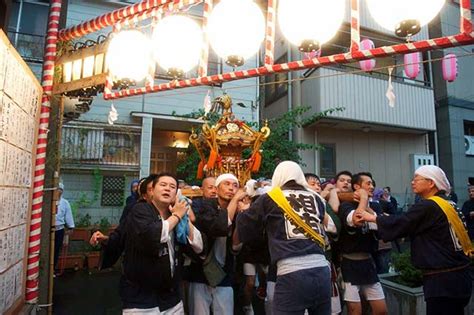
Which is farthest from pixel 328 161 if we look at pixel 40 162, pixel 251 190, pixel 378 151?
pixel 40 162

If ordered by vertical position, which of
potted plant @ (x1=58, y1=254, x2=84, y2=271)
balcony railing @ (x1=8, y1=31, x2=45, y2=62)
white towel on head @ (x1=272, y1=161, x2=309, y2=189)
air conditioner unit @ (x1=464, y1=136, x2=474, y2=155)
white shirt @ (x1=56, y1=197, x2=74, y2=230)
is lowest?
potted plant @ (x1=58, y1=254, x2=84, y2=271)

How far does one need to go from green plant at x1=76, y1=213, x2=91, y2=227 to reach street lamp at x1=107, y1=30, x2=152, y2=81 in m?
7.52

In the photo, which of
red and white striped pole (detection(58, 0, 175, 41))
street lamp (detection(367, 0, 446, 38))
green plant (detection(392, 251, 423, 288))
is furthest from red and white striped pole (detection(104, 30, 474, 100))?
green plant (detection(392, 251, 423, 288))

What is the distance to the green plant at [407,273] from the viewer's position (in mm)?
5473

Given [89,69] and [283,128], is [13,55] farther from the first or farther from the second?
[283,128]

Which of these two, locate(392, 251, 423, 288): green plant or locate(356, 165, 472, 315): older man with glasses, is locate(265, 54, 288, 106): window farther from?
locate(356, 165, 472, 315): older man with glasses

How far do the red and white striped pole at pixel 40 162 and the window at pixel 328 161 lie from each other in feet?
37.3

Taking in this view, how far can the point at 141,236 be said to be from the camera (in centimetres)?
323

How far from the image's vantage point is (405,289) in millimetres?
5309

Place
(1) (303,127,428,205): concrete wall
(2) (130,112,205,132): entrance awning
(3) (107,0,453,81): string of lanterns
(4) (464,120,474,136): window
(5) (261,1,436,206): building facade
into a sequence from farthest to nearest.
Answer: (4) (464,120,474,136): window < (1) (303,127,428,205): concrete wall < (5) (261,1,436,206): building facade < (2) (130,112,205,132): entrance awning < (3) (107,0,453,81): string of lanterns

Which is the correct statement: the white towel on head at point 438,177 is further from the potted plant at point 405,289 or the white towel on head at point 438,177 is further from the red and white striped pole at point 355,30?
the potted plant at point 405,289

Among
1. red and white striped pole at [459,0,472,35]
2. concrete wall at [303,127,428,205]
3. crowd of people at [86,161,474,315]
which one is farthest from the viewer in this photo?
concrete wall at [303,127,428,205]

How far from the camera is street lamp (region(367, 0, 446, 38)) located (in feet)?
10.1

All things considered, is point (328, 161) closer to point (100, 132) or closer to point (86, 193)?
point (100, 132)
